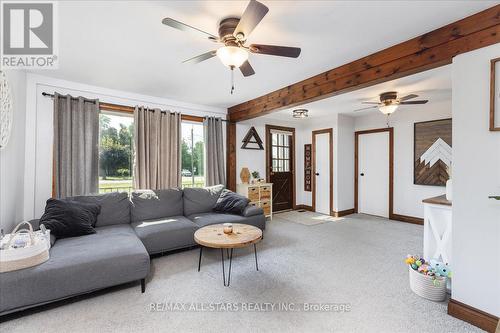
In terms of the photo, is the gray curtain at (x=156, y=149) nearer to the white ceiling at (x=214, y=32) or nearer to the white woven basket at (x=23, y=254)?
the white ceiling at (x=214, y=32)

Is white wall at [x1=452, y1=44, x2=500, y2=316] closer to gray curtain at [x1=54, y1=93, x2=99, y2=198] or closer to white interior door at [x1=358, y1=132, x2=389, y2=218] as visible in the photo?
white interior door at [x1=358, y1=132, x2=389, y2=218]

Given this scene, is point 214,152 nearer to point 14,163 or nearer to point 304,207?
point 14,163

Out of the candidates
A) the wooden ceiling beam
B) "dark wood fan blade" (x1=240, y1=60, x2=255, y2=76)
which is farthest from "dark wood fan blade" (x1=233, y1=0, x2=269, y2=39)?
the wooden ceiling beam

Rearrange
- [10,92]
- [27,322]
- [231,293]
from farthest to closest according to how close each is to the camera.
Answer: [10,92] → [231,293] → [27,322]

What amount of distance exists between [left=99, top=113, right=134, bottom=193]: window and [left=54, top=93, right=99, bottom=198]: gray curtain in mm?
221

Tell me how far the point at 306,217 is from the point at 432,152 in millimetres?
2800

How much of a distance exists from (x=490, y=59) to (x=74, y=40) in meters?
3.56

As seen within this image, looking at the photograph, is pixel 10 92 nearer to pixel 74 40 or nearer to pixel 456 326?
pixel 74 40

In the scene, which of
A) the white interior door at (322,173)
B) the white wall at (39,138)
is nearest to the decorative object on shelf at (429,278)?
the white interior door at (322,173)

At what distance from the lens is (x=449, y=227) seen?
2271mm

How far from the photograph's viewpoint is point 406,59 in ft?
7.27

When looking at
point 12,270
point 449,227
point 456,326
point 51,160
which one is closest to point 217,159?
point 51,160

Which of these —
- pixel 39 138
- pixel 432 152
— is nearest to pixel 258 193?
pixel 432 152

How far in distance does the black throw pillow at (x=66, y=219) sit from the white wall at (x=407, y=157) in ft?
18.4
